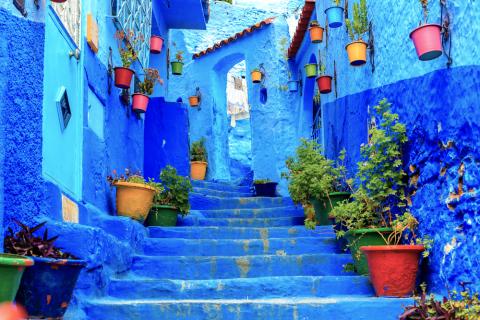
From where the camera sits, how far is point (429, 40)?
443 centimetres

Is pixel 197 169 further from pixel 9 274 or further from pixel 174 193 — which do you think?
pixel 9 274

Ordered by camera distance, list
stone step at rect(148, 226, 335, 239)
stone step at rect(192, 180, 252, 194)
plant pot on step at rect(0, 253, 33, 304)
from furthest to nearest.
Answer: stone step at rect(192, 180, 252, 194) < stone step at rect(148, 226, 335, 239) < plant pot on step at rect(0, 253, 33, 304)

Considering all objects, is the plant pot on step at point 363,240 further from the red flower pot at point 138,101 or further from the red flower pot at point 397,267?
the red flower pot at point 138,101

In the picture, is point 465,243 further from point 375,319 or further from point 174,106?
point 174,106

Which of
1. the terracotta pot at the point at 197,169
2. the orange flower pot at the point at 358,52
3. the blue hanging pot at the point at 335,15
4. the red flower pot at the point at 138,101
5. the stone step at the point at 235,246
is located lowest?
the stone step at the point at 235,246

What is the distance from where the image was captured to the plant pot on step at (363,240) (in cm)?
521

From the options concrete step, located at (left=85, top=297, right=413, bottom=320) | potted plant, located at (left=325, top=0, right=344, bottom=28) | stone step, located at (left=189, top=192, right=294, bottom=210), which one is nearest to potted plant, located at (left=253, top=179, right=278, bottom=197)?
stone step, located at (left=189, top=192, right=294, bottom=210)

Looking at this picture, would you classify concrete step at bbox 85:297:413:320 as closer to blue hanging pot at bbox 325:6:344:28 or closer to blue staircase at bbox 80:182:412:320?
blue staircase at bbox 80:182:412:320

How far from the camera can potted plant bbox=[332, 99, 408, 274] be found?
17.4ft

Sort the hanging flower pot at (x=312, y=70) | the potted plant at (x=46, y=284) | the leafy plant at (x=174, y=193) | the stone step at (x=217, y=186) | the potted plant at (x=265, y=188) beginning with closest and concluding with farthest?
the potted plant at (x=46, y=284)
the leafy plant at (x=174, y=193)
the hanging flower pot at (x=312, y=70)
the stone step at (x=217, y=186)
the potted plant at (x=265, y=188)

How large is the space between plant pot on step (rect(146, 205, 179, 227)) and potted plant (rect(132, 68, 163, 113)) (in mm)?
1369

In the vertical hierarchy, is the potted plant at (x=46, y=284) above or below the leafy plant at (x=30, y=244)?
below

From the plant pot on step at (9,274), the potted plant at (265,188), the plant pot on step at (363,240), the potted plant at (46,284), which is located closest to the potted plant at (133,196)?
the plant pot on step at (363,240)

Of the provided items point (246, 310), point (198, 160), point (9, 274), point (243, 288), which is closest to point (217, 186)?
point (198, 160)
